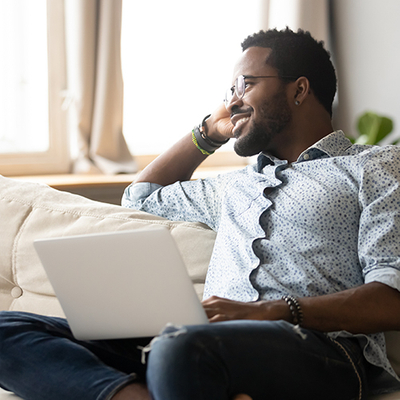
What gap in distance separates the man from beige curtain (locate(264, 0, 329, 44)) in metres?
1.26

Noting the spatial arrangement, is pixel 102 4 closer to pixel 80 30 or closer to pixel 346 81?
pixel 80 30

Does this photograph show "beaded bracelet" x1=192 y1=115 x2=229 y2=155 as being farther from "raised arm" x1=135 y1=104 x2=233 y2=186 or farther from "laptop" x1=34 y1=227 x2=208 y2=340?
"laptop" x1=34 y1=227 x2=208 y2=340

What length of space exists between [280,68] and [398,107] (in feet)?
4.05

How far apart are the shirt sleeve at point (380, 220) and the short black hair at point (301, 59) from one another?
400 mm

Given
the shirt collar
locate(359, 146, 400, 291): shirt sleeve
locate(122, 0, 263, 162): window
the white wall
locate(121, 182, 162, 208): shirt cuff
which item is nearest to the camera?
locate(359, 146, 400, 291): shirt sleeve

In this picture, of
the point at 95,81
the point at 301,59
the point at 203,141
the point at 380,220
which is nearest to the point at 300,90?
the point at 301,59

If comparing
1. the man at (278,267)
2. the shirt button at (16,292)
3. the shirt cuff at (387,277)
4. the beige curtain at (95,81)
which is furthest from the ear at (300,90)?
the beige curtain at (95,81)

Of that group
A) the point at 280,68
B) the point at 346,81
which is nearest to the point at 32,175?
the point at 280,68

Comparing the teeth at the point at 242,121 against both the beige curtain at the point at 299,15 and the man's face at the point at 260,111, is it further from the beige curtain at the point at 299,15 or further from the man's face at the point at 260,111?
the beige curtain at the point at 299,15

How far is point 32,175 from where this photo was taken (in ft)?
7.86

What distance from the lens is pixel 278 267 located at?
117 cm

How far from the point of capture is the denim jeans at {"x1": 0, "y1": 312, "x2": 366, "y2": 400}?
2.52 feet

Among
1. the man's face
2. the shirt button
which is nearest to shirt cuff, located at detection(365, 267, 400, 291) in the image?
the man's face

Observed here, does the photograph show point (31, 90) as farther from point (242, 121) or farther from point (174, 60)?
point (242, 121)
